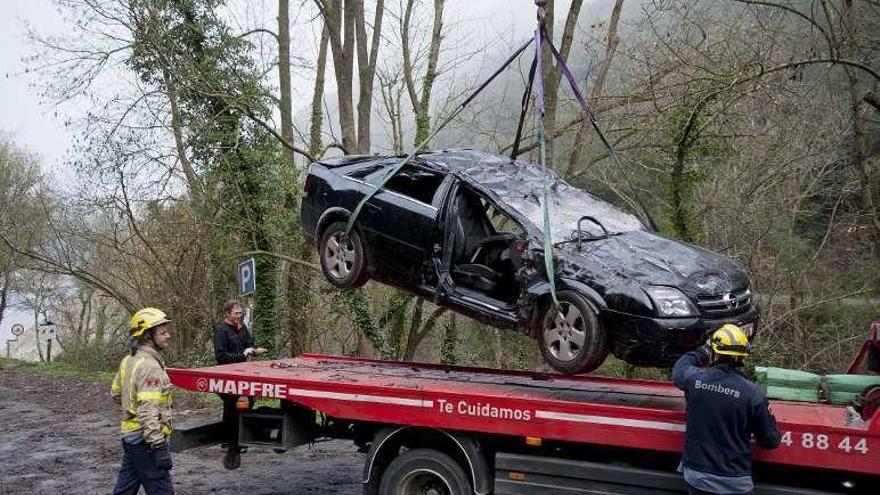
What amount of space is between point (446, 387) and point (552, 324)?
0.93 m

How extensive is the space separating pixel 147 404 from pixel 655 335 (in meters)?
3.32

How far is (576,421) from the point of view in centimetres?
502

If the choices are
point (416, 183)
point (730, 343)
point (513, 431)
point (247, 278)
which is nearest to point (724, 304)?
point (730, 343)

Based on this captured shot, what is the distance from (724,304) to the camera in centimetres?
528

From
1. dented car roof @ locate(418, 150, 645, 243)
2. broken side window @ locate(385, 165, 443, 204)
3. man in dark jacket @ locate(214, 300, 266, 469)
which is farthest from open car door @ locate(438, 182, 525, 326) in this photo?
man in dark jacket @ locate(214, 300, 266, 469)

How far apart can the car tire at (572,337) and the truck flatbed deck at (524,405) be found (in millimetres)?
258

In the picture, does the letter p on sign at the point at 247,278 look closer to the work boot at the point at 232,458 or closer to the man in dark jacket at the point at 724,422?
the work boot at the point at 232,458

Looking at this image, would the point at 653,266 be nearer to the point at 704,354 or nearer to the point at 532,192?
the point at 704,354

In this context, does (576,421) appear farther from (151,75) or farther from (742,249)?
(151,75)

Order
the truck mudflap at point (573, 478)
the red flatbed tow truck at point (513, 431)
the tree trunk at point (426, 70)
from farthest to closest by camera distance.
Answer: the tree trunk at point (426, 70), the truck mudflap at point (573, 478), the red flatbed tow truck at point (513, 431)

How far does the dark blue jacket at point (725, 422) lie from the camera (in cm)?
435

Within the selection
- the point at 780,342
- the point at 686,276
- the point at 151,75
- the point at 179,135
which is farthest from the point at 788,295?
the point at 151,75

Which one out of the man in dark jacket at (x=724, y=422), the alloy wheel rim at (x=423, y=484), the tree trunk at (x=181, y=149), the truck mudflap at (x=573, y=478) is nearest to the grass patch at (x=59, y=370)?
the tree trunk at (x=181, y=149)

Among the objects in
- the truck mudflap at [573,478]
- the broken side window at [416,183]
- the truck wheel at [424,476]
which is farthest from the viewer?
the broken side window at [416,183]
